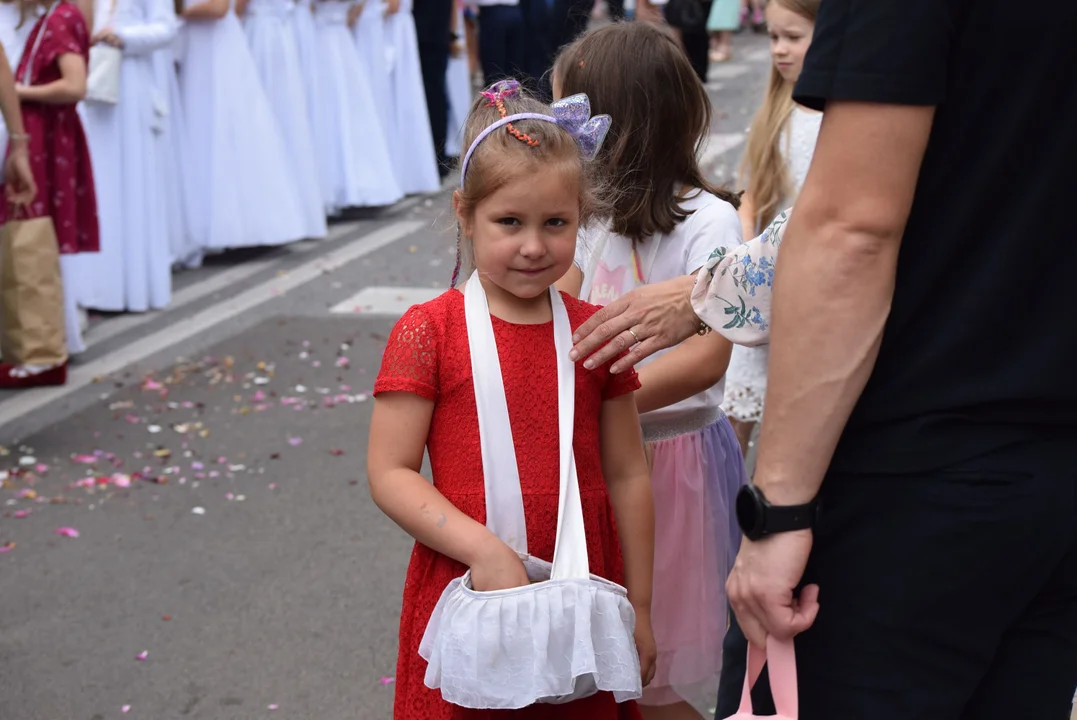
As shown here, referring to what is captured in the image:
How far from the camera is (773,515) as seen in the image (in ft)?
5.46

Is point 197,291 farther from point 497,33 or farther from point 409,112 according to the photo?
point 497,33

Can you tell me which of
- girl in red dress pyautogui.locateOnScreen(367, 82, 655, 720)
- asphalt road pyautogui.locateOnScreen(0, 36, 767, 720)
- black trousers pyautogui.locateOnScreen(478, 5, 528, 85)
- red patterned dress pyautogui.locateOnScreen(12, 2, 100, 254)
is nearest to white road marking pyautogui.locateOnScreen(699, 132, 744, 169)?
black trousers pyautogui.locateOnScreen(478, 5, 528, 85)

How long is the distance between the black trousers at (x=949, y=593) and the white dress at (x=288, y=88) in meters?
7.79

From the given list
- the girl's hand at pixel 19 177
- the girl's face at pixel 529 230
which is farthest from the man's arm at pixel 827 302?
the girl's hand at pixel 19 177

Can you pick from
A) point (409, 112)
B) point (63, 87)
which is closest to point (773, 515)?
point (63, 87)

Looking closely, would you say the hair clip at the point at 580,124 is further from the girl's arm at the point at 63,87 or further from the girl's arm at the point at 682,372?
the girl's arm at the point at 63,87

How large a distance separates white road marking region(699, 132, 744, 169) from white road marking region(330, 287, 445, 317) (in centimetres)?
399

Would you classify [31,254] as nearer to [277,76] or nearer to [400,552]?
[400,552]

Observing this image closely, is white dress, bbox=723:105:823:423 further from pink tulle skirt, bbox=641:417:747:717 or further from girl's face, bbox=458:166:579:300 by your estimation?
girl's face, bbox=458:166:579:300

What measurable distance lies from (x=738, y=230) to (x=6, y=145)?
12.8 ft

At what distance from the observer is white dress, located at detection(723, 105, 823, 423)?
407 centimetres

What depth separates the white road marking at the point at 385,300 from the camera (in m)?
7.57

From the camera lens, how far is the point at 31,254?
5770mm

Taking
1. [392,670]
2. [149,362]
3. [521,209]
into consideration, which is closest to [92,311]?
[149,362]
